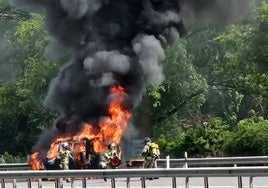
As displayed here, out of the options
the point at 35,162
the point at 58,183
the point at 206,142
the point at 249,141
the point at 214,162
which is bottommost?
the point at 58,183

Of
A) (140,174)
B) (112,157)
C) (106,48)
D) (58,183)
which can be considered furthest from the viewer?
(106,48)

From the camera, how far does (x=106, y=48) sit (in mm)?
34344

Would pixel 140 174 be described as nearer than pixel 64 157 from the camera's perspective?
Yes

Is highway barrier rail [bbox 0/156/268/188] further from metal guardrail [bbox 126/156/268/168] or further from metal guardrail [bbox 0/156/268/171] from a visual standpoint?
metal guardrail [bbox 126/156/268/168]

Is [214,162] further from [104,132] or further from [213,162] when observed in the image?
[104,132]

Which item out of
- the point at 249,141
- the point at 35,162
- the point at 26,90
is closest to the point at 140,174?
the point at 35,162

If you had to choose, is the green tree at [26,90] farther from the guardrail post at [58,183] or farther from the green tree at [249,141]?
the guardrail post at [58,183]

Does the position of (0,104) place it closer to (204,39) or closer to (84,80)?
(204,39)

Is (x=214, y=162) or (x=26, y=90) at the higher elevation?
(x=26, y=90)

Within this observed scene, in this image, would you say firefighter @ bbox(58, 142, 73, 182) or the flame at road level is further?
the flame at road level

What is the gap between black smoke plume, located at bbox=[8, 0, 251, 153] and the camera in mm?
33781

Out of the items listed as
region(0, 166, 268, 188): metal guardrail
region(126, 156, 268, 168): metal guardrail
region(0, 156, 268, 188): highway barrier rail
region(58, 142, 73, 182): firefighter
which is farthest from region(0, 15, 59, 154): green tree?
region(0, 166, 268, 188): metal guardrail

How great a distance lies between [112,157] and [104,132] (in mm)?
1840

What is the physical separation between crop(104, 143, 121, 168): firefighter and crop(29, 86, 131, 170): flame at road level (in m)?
0.77
